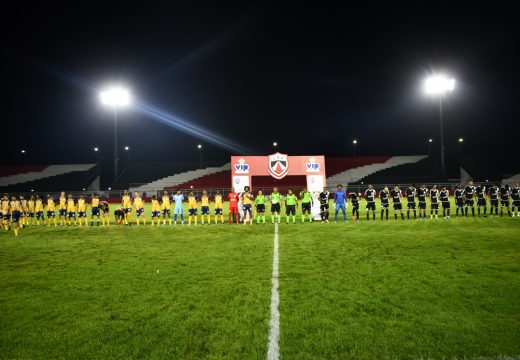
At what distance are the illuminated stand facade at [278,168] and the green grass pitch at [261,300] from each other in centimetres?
1272

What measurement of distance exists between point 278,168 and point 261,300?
756 inches

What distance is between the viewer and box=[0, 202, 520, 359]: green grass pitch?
3996 millimetres

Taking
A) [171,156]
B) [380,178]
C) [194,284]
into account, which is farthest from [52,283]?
[171,156]

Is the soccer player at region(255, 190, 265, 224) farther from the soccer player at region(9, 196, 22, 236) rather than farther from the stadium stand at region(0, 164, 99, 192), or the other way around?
the stadium stand at region(0, 164, 99, 192)

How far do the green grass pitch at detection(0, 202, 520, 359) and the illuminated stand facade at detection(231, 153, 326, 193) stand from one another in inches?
501

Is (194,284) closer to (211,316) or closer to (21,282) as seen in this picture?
(211,316)

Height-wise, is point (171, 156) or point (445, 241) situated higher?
point (171, 156)

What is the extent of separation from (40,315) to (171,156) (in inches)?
2382

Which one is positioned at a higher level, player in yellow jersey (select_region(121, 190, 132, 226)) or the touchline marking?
player in yellow jersey (select_region(121, 190, 132, 226))

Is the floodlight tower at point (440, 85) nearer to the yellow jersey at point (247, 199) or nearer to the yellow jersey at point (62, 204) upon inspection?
the yellow jersey at point (247, 199)

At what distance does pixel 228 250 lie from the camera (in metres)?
10.0

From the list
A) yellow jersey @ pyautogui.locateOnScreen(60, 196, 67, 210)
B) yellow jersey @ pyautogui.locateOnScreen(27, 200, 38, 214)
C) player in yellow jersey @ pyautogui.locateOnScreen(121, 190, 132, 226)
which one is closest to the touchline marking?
player in yellow jersey @ pyautogui.locateOnScreen(121, 190, 132, 226)

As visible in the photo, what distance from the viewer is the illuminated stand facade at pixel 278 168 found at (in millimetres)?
23484

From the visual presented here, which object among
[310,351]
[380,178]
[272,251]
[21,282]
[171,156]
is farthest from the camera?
[171,156]
